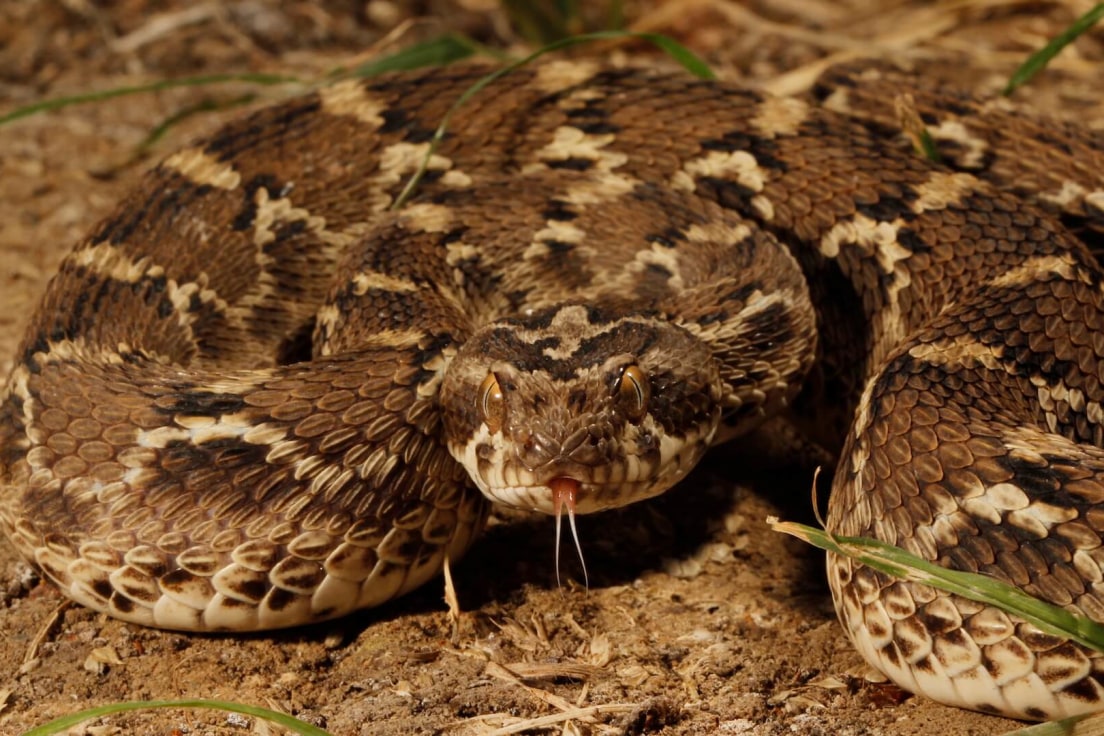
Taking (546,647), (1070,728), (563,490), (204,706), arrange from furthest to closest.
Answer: (546,647)
(563,490)
(1070,728)
(204,706)

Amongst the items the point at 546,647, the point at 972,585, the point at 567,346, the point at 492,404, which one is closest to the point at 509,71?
the point at 567,346

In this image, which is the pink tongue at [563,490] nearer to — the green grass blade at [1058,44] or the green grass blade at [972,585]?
the green grass blade at [972,585]

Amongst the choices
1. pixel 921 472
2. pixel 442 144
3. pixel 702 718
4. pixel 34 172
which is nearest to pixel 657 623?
pixel 702 718

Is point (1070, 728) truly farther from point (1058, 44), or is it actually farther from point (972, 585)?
point (1058, 44)

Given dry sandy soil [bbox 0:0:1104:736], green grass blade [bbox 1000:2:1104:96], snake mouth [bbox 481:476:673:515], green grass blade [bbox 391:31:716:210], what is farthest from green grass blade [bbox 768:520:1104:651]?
green grass blade [bbox 1000:2:1104:96]

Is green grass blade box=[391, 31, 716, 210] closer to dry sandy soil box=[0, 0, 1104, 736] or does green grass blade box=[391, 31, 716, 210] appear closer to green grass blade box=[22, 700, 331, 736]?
dry sandy soil box=[0, 0, 1104, 736]

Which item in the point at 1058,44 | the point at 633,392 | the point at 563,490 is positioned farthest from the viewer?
the point at 1058,44

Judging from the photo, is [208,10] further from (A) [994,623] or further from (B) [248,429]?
(A) [994,623]
